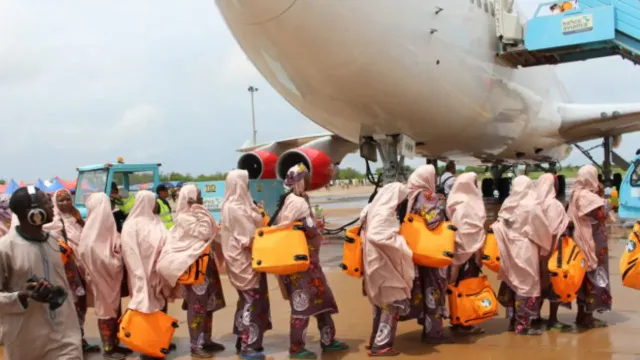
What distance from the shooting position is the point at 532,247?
14.6ft

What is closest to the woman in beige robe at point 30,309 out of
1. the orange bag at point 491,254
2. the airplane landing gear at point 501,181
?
the orange bag at point 491,254

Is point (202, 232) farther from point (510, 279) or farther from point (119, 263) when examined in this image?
point (510, 279)

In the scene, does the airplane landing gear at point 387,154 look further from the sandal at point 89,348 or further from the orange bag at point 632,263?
the orange bag at point 632,263

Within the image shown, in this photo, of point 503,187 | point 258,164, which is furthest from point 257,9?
point 503,187

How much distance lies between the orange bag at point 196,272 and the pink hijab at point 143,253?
8.7 inches

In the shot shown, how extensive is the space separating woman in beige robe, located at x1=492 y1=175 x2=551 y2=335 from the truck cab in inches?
265

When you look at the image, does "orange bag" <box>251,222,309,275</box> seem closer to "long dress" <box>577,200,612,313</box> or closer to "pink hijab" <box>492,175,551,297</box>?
"pink hijab" <box>492,175,551,297</box>

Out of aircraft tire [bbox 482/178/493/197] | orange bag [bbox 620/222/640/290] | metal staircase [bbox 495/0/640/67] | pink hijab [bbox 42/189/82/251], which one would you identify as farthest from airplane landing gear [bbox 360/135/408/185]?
aircraft tire [bbox 482/178/493/197]

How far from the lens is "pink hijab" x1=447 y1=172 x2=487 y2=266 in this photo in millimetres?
4395

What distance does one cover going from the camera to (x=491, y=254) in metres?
4.57

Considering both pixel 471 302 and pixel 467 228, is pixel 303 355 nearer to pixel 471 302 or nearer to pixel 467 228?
pixel 471 302

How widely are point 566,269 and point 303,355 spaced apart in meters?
2.03

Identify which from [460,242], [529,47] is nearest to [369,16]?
[460,242]

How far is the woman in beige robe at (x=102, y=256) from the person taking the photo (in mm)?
4309
